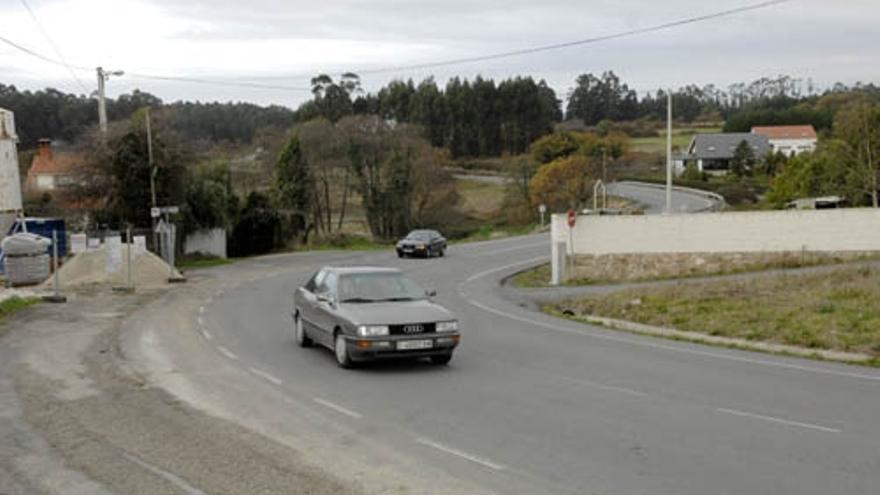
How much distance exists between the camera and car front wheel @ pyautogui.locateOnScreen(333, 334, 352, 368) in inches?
555

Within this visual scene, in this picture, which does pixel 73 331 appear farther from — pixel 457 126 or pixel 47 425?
pixel 457 126

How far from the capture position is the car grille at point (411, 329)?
13.8 metres

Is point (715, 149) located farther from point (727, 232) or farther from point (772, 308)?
point (772, 308)

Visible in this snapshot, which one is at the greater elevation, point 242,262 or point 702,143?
point 702,143

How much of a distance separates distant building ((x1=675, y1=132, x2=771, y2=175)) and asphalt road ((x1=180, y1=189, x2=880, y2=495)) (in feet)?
357

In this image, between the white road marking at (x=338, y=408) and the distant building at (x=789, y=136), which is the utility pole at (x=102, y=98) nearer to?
the white road marking at (x=338, y=408)

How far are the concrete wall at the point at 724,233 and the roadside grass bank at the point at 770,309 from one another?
15.1 ft

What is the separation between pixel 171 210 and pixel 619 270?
17253 millimetres

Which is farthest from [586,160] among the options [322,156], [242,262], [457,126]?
[457,126]

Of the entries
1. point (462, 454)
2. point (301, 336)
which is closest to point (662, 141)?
point (301, 336)

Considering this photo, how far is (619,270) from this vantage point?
112 feet

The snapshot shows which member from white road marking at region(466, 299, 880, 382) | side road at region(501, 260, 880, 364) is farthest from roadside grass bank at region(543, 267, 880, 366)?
white road marking at region(466, 299, 880, 382)

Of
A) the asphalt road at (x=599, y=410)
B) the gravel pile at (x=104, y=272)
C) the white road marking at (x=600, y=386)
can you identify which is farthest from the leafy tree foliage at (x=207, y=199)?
the white road marking at (x=600, y=386)

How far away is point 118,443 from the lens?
9453mm
